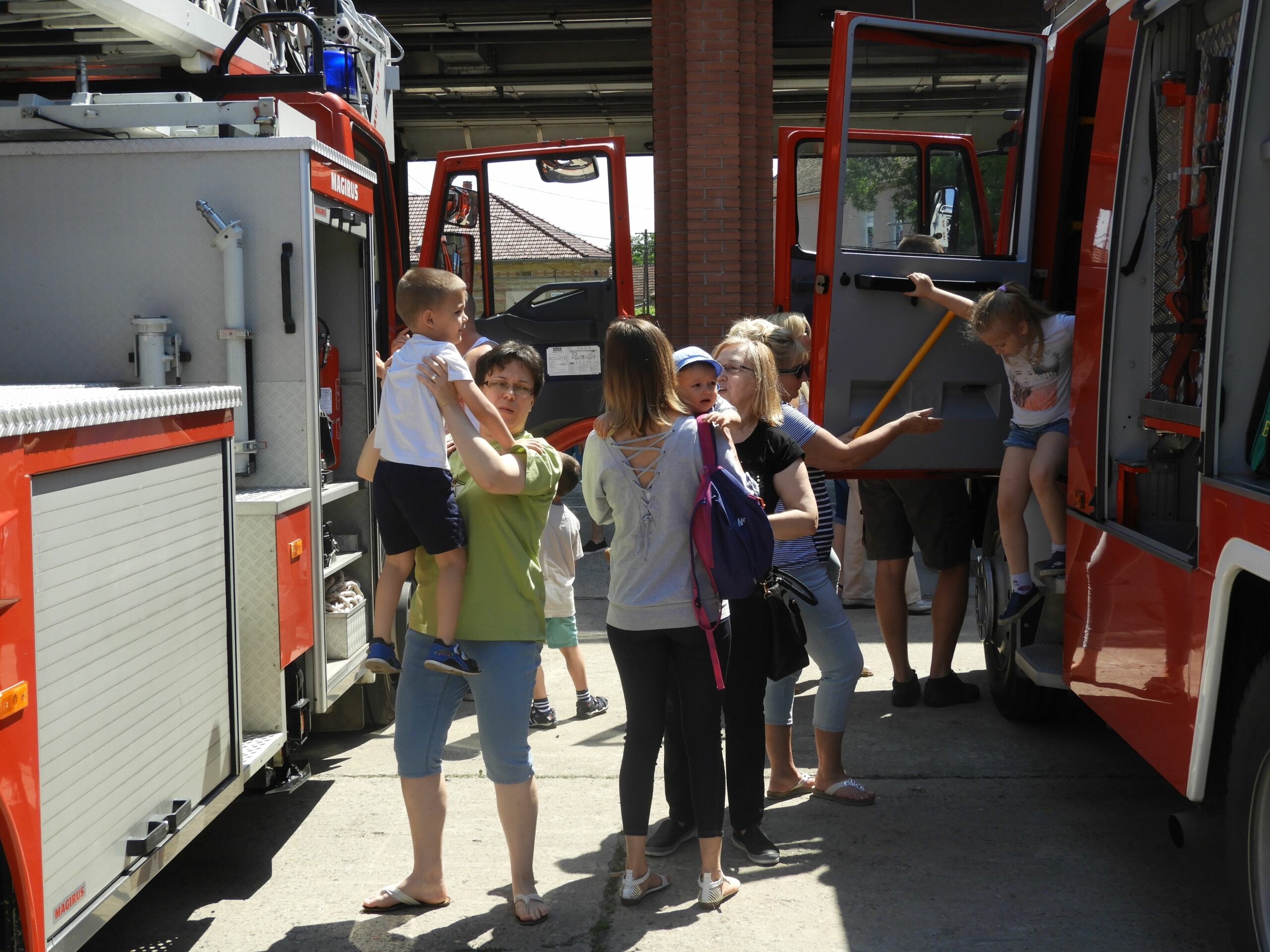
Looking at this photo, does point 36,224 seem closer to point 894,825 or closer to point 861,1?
point 894,825

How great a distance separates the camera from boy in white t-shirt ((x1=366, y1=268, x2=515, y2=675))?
340 centimetres

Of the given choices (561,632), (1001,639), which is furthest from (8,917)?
(1001,639)

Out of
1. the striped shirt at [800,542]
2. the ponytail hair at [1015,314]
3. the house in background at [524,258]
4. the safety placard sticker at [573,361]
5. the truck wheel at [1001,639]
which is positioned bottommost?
the truck wheel at [1001,639]

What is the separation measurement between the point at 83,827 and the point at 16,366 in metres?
2.23

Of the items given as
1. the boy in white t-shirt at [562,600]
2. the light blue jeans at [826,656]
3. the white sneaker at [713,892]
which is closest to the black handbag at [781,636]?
the light blue jeans at [826,656]

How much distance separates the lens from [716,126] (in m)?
10.0

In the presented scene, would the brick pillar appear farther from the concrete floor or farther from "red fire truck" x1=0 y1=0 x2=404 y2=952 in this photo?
the concrete floor

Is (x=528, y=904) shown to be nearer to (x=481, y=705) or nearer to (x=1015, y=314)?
(x=481, y=705)

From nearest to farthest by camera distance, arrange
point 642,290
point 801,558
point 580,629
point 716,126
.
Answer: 1. point 801,558
2. point 580,629
3. point 642,290
4. point 716,126

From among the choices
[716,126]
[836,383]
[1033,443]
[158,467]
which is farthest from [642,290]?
[158,467]

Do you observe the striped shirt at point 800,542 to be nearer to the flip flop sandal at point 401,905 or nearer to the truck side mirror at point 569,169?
the flip flop sandal at point 401,905

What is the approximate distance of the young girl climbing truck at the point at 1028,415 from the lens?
4.42 meters

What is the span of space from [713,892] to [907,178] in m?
3.94

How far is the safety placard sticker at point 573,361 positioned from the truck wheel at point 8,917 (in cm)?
611
